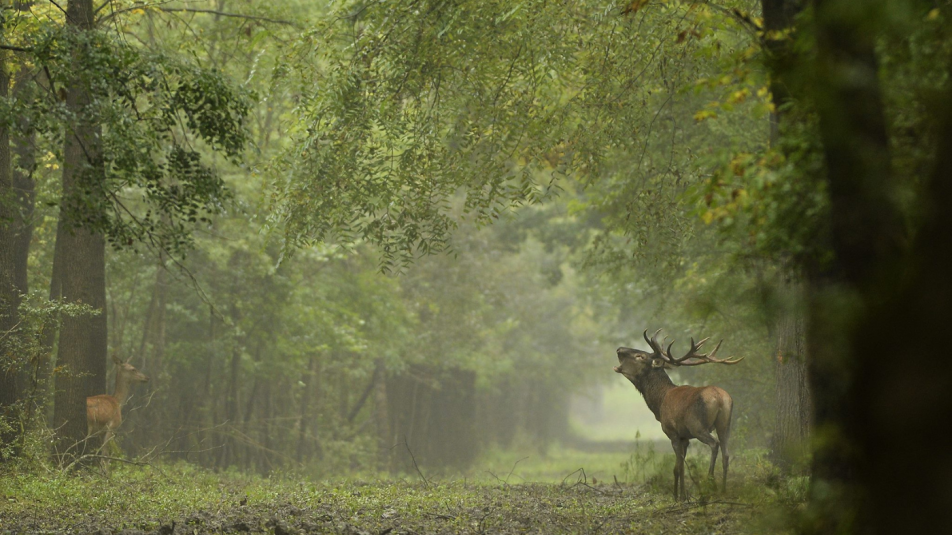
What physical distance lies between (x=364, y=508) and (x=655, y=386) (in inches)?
149

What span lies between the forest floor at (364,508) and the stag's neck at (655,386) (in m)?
0.97

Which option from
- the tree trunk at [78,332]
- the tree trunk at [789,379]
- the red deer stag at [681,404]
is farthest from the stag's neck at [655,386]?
the tree trunk at [78,332]

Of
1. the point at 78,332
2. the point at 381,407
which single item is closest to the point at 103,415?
the point at 78,332

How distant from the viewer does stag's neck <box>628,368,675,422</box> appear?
1047 cm

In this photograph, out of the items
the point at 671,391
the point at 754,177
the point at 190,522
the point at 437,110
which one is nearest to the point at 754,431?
the point at 671,391

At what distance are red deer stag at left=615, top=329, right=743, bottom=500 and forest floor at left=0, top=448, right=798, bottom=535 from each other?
21.8 inches

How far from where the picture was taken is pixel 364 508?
29.3 ft

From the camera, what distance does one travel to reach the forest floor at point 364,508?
24.9 feet

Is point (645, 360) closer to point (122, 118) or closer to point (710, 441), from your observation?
point (710, 441)

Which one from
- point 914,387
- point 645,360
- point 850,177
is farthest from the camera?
point 645,360

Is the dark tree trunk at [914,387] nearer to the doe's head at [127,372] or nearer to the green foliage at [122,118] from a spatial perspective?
the green foliage at [122,118]

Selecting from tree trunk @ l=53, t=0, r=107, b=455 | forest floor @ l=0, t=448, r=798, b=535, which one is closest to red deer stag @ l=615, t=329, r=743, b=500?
forest floor @ l=0, t=448, r=798, b=535

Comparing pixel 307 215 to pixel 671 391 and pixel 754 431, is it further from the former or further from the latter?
pixel 754 431

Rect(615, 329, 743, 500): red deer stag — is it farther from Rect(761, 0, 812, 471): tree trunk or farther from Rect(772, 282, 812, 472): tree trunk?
Rect(772, 282, 812, 472): tree trunk
